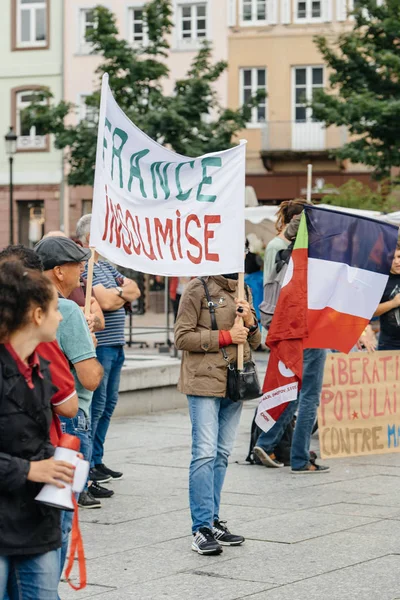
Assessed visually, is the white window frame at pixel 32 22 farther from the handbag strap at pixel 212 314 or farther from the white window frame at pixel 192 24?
the handbag strap at pixel 212 314

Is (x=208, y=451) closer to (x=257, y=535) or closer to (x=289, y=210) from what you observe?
(x=257, y=535)

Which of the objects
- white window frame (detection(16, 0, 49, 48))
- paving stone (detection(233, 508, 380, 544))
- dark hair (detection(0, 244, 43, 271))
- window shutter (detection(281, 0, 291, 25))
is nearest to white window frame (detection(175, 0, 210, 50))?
window shutter (detection(281, 0, 291, 25))

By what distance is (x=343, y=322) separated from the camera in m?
9.15

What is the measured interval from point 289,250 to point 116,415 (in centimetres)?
450

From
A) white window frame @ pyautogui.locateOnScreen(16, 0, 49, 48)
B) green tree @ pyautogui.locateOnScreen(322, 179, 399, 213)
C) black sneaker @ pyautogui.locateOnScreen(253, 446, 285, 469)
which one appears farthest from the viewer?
white window frame @ pyautogui.locateOnScreen(16, 0, 49, 48)

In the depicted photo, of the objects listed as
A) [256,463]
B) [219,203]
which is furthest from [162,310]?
[219,203]

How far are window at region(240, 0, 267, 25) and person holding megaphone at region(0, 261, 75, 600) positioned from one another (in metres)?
37.8

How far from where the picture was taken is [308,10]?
40.4 meters

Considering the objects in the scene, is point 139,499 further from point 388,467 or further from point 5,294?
point 5,294

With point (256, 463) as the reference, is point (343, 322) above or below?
above

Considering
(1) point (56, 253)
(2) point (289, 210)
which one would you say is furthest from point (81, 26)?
(1) point (56, 253)

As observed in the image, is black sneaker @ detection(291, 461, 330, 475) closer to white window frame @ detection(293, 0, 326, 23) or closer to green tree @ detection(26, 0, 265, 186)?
green tree @ detection(26, 0, 265, 186)

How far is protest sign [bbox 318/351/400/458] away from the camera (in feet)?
33.2

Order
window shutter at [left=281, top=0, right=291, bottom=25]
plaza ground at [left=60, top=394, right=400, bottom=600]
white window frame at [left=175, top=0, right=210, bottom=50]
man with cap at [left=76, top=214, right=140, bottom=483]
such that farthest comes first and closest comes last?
white window frame at [left=175, top=0, right=210, bottom=50]
window shutter at [left=281, top=0, right=291, bottom=25]
man with cap at [left=76, top=214, right=140, bottom=483]
plaza ground at [left=60, top=394, right=400, bottom=600]
